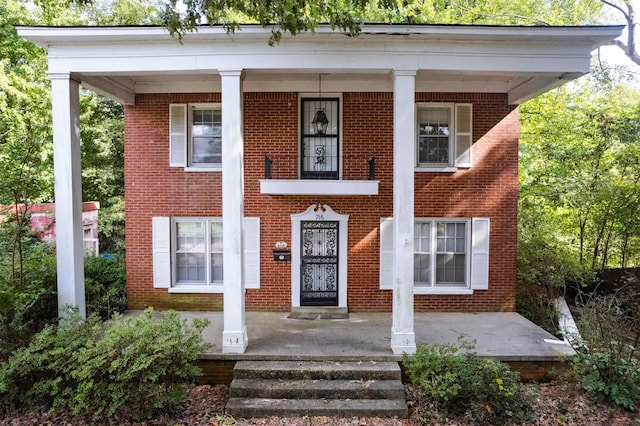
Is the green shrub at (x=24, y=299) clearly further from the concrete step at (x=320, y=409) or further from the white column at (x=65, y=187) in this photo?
the concrete step at (x=320, y=409)

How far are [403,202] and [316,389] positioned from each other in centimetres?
292

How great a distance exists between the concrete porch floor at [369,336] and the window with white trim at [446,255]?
64 cm

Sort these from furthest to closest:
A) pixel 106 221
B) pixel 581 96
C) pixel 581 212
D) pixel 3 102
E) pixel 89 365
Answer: pixel 106 221
pixel 581 96
pixel 3 102
pixel 581 212
pixel 89 365

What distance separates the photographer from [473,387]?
4578 mm

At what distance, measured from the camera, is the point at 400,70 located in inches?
219

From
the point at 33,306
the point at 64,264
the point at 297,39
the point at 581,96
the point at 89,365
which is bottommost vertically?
the point at 89,365

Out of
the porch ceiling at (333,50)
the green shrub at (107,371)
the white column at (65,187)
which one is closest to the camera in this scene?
the green shrub at (107,371)

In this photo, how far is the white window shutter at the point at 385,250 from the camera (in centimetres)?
767

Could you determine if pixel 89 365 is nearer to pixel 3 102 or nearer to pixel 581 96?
pixel 3 102

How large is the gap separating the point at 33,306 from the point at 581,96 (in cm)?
1704

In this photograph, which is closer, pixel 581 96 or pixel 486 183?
pixel 486 183

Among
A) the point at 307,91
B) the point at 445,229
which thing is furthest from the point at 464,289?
the point at 307,91

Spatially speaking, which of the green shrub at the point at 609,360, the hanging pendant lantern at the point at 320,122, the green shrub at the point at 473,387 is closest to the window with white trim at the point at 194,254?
the hanging pendant lantern at the point at 320,122

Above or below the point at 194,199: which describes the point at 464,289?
below
